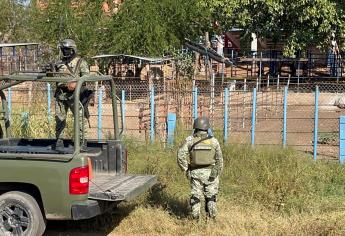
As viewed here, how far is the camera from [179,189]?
8.17m

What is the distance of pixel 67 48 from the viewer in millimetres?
7402

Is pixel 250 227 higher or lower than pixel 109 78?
lower

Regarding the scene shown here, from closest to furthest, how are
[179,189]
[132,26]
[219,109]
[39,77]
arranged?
[39,77]
[179,189]
[219,109]
[132,26]

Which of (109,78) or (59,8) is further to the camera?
(59,8)

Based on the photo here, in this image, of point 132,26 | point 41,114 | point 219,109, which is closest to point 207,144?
point 41,114

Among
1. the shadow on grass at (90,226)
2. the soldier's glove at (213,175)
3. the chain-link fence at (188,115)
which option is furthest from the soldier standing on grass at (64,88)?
the soldier's glove at (213,175)

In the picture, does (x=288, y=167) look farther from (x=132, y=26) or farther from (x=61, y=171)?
(x=132, y=26)

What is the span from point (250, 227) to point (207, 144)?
1.08 metres

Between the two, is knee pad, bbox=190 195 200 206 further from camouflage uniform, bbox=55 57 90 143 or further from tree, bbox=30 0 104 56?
tree, bbox=30 0 104 56

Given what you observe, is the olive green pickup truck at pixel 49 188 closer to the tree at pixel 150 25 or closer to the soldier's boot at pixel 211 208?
the soldier's boot at pixel 211 208

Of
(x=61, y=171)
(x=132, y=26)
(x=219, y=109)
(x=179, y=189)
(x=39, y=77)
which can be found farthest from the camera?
(x=132, y=26)

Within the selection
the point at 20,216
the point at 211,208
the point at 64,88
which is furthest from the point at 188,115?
the point at 20,216

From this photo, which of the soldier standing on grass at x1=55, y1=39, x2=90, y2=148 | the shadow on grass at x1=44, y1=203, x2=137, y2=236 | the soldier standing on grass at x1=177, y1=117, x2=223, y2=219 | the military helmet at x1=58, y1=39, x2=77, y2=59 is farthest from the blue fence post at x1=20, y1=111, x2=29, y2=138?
the soldier standing on grass at x1=177, y1=117, x2=223, y2=219

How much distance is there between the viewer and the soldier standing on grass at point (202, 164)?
6.58 m
